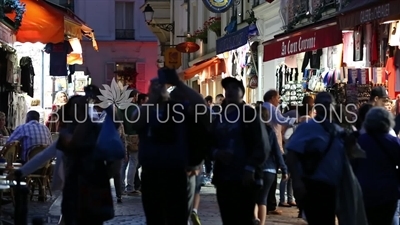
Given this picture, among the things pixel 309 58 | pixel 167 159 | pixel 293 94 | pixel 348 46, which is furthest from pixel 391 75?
pixel 167 159

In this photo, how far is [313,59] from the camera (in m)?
22.2

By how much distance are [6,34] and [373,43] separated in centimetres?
769

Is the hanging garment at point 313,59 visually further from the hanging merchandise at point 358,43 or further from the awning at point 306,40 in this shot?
the hanging merchandise at point 358,43

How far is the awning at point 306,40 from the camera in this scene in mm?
18831

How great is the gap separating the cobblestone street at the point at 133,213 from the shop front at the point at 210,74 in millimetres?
17288

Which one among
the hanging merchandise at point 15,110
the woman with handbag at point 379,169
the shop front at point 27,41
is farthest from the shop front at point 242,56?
the woman with handbag at point 379,169

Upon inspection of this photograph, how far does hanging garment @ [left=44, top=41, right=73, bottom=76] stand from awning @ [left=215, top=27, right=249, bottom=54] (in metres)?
4.78

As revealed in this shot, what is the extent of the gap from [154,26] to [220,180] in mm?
39964

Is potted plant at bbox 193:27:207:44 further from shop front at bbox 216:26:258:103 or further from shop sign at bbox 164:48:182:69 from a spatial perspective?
shop front at bbox 216:26:258:103

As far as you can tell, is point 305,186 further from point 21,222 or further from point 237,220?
point 21,222

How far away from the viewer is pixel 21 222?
9703 millimetres

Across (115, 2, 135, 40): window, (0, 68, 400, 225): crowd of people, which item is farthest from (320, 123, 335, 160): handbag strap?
(115, 2, 135, 40): window

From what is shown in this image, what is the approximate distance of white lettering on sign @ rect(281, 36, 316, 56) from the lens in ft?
64.9

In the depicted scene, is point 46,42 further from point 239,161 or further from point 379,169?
point 379,169
